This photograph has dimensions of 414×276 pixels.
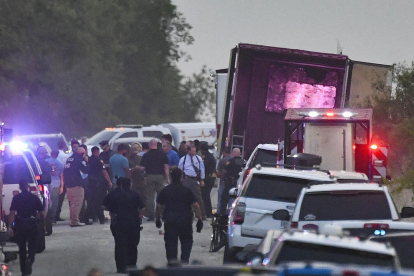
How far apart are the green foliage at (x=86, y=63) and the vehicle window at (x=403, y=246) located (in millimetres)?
50996

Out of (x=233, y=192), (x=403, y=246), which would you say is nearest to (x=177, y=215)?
(x=233, y=192)

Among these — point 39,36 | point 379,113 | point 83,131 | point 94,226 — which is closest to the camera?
point 94,226

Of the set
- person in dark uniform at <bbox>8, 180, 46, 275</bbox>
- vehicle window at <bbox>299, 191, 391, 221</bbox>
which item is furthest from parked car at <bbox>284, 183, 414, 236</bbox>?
person in dark uniform at <bbox>8, 180, 46, 275</bbox>

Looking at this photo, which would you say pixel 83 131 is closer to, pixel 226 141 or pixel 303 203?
pixel 226 141

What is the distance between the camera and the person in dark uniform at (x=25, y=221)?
15.2m

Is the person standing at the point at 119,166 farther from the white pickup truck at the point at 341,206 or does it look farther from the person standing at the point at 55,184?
the white pickup truck at the point at 341,206

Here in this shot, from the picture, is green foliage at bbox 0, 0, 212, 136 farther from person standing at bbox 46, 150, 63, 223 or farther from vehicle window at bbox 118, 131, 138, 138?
person standing at bbox 46, 150, 63, 223

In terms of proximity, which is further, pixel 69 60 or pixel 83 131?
pixel 83 131

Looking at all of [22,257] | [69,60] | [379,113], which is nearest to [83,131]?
[69,60]

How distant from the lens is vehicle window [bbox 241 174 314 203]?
49.1 ft

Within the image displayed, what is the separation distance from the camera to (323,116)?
20391 millimetres

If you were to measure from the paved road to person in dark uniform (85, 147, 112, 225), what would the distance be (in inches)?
37.7

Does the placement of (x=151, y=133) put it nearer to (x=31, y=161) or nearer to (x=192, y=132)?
(x=192, y=132)

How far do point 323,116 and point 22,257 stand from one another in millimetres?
7277
